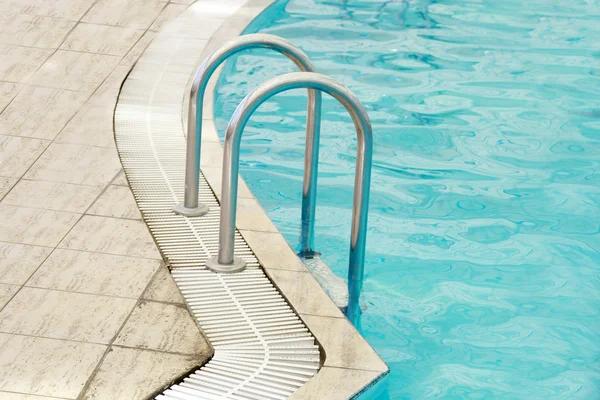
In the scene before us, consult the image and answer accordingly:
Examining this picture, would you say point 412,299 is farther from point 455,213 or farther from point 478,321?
point 455,213

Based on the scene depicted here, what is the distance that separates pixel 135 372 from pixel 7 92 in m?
2.86

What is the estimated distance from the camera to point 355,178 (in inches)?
124

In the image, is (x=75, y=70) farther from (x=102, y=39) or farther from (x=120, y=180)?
(x=120, y=180)

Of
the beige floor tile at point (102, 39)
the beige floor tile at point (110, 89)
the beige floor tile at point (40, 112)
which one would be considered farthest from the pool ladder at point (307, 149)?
the beige floor tile at point (102, 39)

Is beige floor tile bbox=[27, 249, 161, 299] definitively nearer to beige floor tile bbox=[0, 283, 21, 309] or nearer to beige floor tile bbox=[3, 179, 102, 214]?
beige floor tile bbox=[0, 283, 21, 309]

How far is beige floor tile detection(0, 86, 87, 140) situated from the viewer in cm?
468

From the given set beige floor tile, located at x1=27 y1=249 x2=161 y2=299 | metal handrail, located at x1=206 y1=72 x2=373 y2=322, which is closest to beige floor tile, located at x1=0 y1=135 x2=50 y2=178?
beige floor tile, located at x1=27 y1=249 x2=161 y2=299

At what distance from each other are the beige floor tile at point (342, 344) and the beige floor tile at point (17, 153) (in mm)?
1747

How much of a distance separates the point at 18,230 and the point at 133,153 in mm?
940

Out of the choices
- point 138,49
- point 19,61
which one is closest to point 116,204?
point 19,61

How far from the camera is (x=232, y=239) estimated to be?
11.0 feet

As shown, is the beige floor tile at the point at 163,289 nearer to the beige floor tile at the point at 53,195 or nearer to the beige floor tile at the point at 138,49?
the beige floor tile at the point at 53,195

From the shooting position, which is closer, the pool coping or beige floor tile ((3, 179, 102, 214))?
the pool coping

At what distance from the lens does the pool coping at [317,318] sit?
276 centimetres
